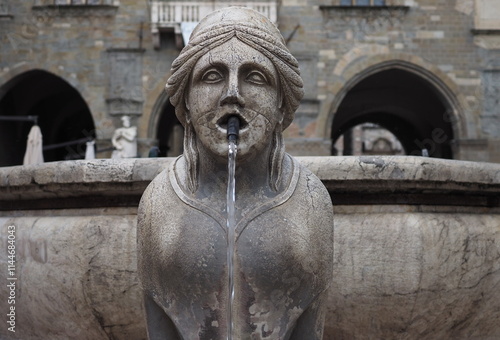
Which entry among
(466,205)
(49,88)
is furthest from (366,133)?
(466,205)

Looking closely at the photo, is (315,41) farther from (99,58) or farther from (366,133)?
(366,133)

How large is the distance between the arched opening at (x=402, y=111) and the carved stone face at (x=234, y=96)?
1555 centimetres

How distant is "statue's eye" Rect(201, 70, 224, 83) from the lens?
2217mm

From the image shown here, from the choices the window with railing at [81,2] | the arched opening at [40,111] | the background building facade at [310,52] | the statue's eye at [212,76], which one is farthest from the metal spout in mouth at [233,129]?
the window with railing at [81,2]

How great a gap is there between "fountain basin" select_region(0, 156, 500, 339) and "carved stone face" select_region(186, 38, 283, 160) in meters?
1.04

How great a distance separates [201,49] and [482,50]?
51.0 feet

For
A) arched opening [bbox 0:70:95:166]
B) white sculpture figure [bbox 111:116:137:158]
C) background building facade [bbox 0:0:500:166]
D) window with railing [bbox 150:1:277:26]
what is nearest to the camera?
white sculpture figure [bbox 111:116:137:158]

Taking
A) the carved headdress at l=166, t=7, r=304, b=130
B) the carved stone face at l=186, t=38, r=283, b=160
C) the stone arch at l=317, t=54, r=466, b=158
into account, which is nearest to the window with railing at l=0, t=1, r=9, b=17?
the stone arch at l=317, t=54, r=466, b=158

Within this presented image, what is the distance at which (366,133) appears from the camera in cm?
3422

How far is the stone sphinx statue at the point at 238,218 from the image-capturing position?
2.16 metres

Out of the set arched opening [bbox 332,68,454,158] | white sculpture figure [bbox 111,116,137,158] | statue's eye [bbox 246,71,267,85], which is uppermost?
arched opening [bbox 332,68,454,158]

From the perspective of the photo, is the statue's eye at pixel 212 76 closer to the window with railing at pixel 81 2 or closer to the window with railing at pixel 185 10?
the window with railing at pixel 185 10

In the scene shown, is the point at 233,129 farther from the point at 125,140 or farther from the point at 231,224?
the point at 125,140

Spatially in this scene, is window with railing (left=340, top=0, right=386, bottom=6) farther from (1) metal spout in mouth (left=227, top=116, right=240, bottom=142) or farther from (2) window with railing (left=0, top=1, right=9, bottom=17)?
(1) metal spout in mouth (left=227, top=116, right=240, bottom=142)
